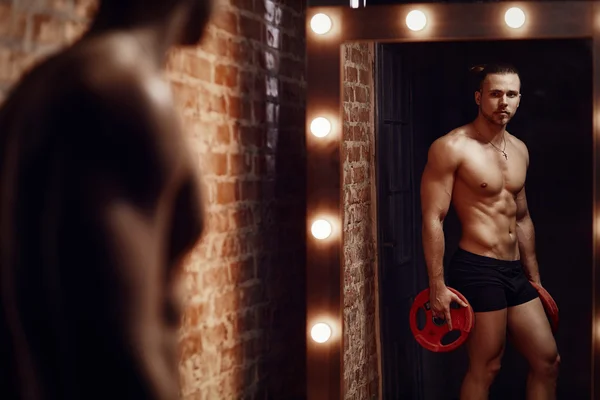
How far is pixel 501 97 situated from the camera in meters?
2.39

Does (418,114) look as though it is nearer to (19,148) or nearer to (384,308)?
(384,308)

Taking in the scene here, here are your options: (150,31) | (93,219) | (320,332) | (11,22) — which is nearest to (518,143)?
(320,332)

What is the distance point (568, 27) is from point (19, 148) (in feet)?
5.86

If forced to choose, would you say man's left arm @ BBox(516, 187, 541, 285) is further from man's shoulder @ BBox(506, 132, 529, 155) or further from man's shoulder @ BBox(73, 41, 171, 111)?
man's shoulder @ BBox(73, 41, 171, 111)

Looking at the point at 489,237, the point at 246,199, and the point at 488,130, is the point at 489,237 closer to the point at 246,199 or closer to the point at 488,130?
the point at 488,130

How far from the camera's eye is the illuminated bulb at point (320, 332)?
2.40 m

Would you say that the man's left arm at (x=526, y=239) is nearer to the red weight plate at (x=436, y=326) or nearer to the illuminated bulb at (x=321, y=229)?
the red weight plate at (x=436, y=326)

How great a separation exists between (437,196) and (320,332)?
21.3 inches

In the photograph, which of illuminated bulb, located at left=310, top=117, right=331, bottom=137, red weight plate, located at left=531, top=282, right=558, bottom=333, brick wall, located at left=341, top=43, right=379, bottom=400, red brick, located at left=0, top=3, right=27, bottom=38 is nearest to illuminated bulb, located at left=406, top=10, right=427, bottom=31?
brick wall, located at left=341, top=43, right=379, bottom=400

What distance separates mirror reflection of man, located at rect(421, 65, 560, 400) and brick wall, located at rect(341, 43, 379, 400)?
180 mm

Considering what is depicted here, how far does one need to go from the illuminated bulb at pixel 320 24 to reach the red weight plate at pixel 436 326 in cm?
84

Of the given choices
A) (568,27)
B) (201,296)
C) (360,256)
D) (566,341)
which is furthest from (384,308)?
(568,27)

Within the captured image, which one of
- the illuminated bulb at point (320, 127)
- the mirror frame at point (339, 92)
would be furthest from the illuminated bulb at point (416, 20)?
the illuminated bulb at point (320, 127)

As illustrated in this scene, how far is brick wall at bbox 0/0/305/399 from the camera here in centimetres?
198
